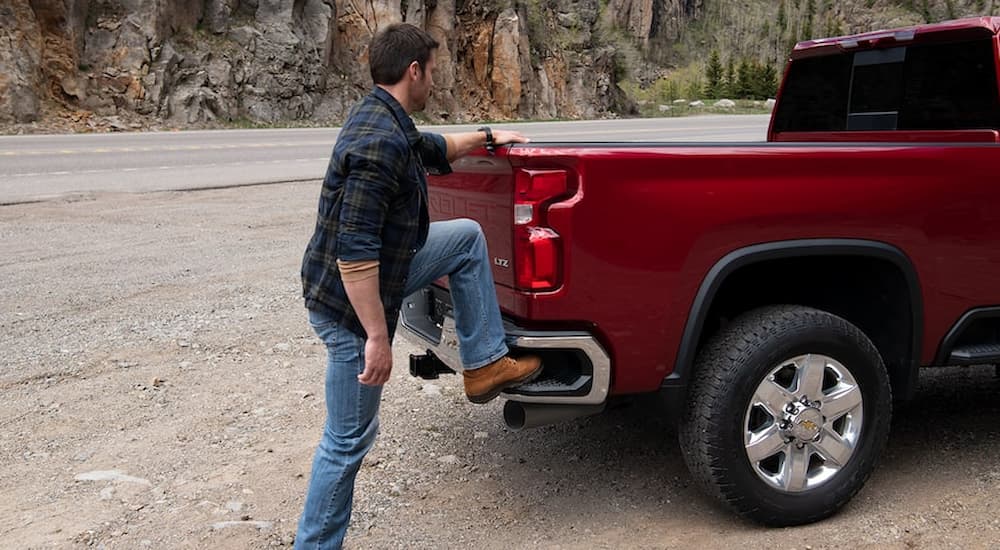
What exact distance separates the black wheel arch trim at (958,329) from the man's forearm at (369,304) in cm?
251

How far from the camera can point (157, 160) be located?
17375 mm

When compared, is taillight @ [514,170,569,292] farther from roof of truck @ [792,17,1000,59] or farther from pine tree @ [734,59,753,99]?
pine tree @ [734,59,753,99]

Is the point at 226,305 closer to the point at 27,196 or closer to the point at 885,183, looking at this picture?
the point at 885,183

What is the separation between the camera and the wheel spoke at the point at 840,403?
354 cm

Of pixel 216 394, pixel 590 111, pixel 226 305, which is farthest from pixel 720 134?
pixel 216 394

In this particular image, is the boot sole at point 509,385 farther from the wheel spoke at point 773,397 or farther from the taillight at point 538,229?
the wheel spoke at point 773,397

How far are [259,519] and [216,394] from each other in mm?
1651

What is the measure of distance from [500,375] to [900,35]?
2860 mm

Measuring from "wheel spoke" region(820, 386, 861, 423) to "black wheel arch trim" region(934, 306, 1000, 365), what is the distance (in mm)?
598

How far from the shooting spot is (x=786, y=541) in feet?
A: 11.5

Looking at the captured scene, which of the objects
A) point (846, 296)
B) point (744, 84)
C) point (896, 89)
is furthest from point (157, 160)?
point (744, 84)

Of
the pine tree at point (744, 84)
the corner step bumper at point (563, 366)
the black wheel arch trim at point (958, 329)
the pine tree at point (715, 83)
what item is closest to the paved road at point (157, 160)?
the black wheel arch trim at point (958, 329)

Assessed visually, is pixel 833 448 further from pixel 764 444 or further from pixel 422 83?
pixel 422 83

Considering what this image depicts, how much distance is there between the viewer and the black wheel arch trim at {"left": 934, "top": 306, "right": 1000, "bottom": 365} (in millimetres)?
3904
